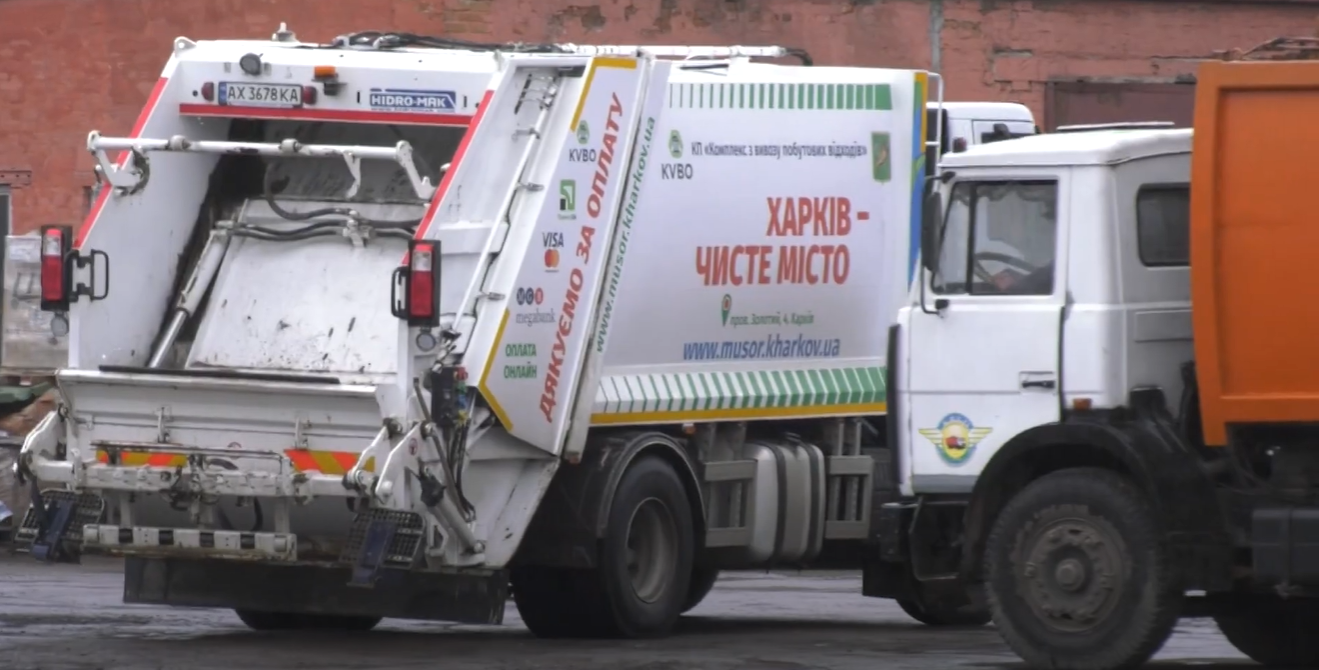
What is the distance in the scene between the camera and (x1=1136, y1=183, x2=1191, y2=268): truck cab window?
10.6m

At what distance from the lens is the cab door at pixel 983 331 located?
34.8ft

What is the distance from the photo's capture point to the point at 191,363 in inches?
468

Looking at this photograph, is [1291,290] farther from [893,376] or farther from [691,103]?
[691,103]

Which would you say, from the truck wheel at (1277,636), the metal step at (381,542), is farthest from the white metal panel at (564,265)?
the truck wheel at (1277,636)

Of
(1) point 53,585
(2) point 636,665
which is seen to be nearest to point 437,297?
(2) point 636,665

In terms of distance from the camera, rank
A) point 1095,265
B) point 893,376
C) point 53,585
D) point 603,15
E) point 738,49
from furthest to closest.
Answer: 1. point 603,15
2. point 53,585
3. point 738,49
4. point 893,376
5. point 1095,265

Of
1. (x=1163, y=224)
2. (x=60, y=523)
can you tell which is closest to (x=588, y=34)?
(x=60, y=523)

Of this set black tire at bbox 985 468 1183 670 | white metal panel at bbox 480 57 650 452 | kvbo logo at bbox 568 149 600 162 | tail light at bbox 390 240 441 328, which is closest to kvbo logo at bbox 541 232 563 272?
white metal panel at bbox 480 57 650 452

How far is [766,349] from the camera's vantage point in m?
13.1

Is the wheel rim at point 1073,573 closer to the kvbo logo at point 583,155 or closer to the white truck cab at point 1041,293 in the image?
the white truck cab at point 1041,293

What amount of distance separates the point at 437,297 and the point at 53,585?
18.6 feet

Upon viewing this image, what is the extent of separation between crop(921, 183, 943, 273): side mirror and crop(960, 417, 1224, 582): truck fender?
0.91m

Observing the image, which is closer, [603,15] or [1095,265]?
[1095,265]

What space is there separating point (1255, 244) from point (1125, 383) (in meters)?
0.91
